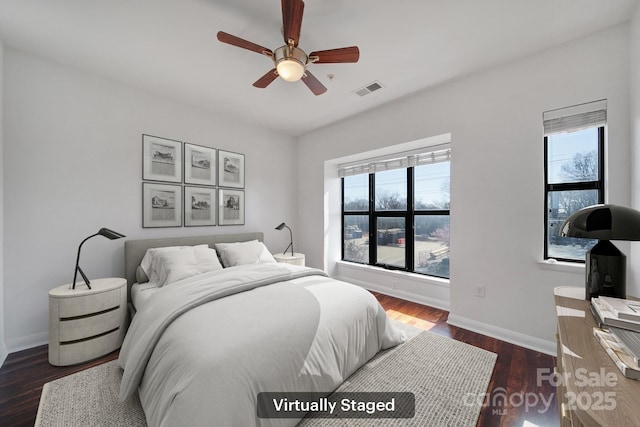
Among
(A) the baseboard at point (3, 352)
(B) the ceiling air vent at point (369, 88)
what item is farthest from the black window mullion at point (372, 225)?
(A) the baseboard at point (3, 352)

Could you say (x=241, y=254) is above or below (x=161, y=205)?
below

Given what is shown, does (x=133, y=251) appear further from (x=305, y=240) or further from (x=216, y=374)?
(x=305, y=240)

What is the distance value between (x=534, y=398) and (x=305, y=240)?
3.38 metres

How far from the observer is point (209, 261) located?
276cm

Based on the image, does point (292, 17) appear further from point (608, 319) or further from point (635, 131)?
point (635, 131)

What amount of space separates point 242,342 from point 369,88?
2.84 metres

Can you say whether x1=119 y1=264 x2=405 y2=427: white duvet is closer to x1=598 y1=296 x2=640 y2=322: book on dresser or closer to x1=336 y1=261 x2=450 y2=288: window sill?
x1=598 y1=296 x2=640 y2=322: book on dresser

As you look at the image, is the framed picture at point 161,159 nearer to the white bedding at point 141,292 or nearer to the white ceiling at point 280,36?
the white ceiling at point 280,36

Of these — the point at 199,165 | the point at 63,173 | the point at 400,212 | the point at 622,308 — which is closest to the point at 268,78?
the point at 199,165

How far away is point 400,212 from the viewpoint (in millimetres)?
3773

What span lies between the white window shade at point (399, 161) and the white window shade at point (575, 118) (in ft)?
3.23

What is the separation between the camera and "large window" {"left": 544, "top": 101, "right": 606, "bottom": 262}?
2.06 metres

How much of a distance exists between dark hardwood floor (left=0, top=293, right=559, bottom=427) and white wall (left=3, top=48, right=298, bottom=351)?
0.45m

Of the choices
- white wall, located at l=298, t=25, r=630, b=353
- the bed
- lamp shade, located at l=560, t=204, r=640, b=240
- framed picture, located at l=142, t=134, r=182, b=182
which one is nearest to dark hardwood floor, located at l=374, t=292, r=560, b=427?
white wall, located at l=298, t=25, r=630, b=353
